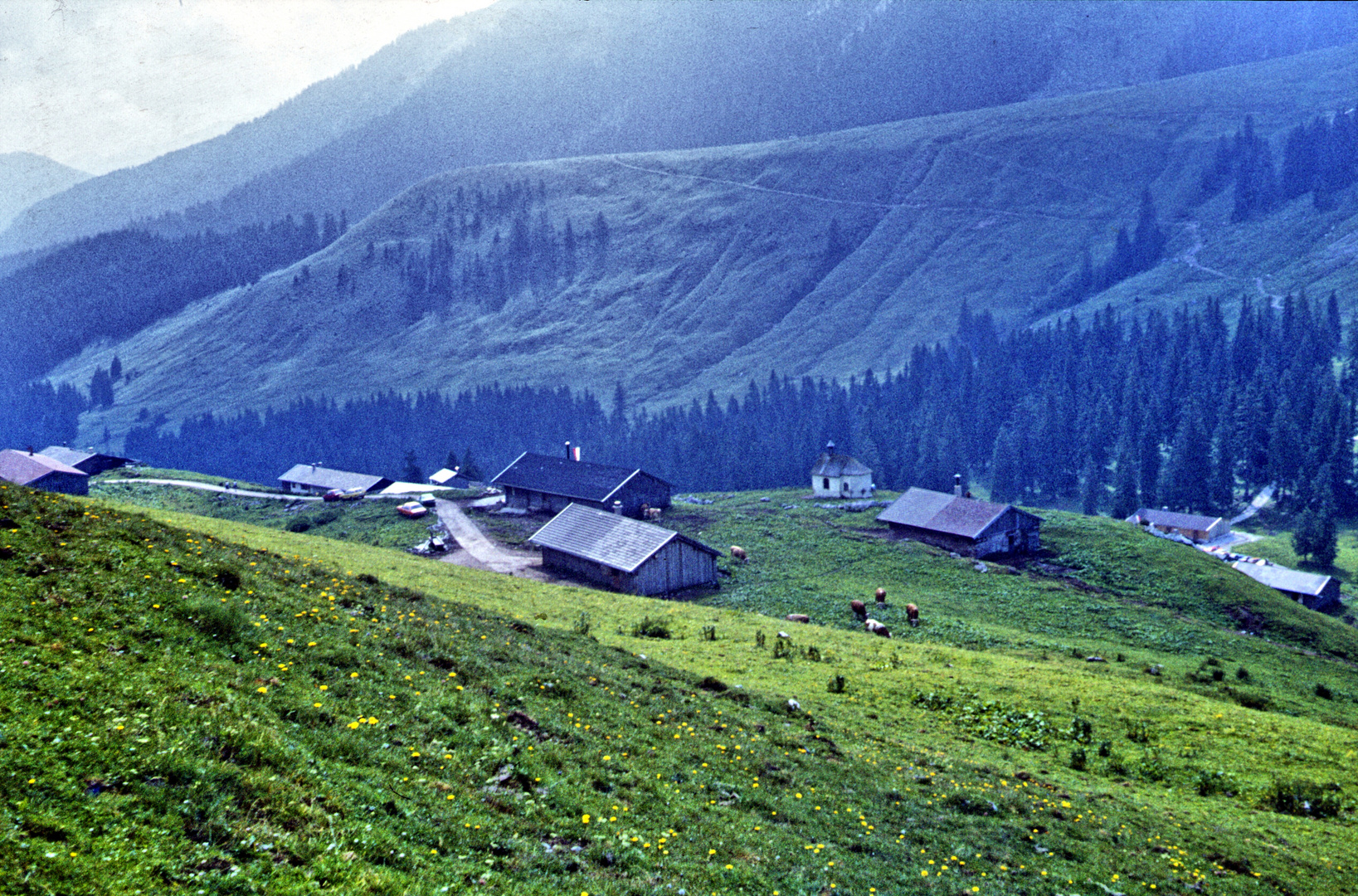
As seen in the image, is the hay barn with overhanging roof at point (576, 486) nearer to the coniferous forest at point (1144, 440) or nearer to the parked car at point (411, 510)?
the parked car at point (411, 510)

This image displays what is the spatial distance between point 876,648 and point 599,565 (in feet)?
105

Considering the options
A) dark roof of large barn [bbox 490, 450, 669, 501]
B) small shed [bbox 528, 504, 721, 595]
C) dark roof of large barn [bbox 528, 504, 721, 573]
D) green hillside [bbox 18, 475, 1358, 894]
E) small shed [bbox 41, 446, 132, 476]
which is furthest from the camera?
small shed [bbox 41, 446, 132, 476]

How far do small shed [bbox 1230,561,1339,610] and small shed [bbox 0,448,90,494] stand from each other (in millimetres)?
143813

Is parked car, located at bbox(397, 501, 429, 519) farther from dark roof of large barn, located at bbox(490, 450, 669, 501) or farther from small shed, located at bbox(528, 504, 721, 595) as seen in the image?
small shed, located at bbox(528, 504, 721, 595)

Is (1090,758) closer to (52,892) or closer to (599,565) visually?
(52,892)

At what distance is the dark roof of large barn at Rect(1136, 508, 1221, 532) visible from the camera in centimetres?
12231

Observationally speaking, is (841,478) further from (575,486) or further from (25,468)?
(25,468)

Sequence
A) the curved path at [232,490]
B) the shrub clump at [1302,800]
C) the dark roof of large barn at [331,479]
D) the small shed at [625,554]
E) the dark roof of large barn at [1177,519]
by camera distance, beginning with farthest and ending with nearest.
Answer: the dark roof of large barn at [331,479] → the dark roof of large barn at [1177,519] → the curved path at [232,490] → the small shed at [625,554] → the shrub clump at [1302,800]

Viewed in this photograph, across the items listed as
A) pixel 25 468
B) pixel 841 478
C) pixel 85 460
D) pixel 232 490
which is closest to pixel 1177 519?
pixel 841 478

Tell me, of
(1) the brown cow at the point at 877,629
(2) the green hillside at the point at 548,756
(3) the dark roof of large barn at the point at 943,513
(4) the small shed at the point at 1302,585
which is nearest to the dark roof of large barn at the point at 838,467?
(3) the dark roof of large barn at the point at 943,513

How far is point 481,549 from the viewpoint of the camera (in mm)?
83188

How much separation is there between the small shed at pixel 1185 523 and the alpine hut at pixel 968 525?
138ft

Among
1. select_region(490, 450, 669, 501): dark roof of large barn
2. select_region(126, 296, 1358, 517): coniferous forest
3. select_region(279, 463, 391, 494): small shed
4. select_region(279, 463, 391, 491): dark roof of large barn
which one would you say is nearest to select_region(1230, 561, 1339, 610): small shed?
select_region(126, 296, 1358, 517): coniferous forest

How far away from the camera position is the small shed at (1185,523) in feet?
398
